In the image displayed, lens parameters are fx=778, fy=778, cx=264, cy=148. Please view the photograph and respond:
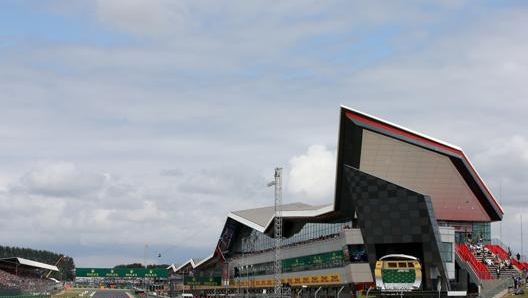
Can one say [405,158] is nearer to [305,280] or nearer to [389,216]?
[389,216]

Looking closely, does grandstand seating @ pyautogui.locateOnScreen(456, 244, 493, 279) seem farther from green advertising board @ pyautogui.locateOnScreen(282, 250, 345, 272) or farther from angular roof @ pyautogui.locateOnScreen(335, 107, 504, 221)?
green advertising board @ pyautogui.locateOnScreen(282, 250, 345, 272)

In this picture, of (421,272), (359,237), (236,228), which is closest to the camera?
(421,272)

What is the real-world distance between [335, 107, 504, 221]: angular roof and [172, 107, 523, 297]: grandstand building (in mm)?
115

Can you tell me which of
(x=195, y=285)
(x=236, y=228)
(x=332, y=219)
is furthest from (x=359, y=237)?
(x=195, y=285)

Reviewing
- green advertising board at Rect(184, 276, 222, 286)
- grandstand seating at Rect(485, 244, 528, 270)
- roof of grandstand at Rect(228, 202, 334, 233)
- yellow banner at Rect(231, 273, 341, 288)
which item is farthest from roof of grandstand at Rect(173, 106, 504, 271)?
green advertising board at Rect(184, 276, 222, 286)

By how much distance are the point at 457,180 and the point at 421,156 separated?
266 inches

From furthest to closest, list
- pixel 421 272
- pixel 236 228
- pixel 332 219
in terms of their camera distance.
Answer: pixel 236 228 < pixel 332 219 < pixel 421 272

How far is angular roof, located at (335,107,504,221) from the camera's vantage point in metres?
89.4

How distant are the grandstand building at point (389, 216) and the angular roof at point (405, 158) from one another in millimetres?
115

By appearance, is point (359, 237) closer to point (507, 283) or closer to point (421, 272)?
point (421, 272)

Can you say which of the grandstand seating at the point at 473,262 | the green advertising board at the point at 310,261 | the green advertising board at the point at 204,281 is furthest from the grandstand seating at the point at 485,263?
the green advertising board at the point at 204,281

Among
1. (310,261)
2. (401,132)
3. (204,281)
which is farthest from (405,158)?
(204,281)

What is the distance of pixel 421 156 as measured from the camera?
9038cm

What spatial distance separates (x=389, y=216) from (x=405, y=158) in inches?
447
